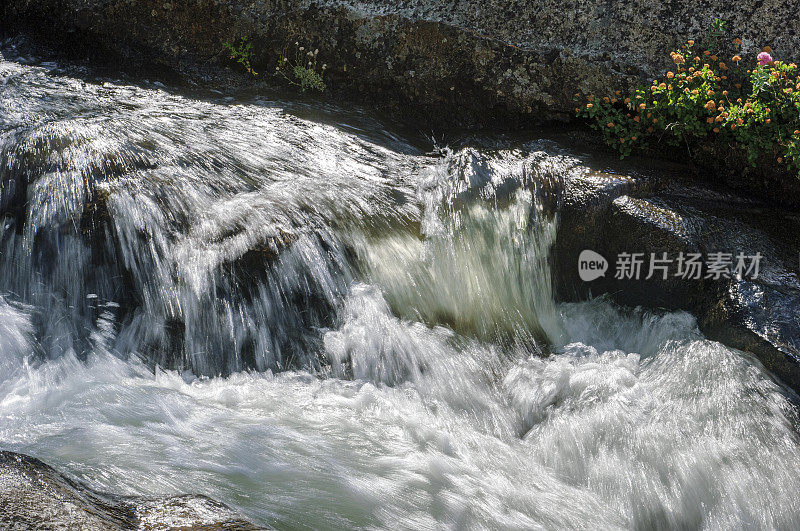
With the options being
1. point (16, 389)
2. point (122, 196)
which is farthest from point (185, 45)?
point (16, 389)

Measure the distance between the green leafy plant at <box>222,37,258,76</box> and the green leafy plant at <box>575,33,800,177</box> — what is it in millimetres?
2777

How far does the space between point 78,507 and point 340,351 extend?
1903 mm

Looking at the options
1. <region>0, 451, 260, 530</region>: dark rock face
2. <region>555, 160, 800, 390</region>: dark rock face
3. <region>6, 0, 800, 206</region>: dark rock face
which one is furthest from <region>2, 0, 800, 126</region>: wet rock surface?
<region>0, 451, 260, 530</region>: dark rock face

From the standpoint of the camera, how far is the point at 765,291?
359 cm

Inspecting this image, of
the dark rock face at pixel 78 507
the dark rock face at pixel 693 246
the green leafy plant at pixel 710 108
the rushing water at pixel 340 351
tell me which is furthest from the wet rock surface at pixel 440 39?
the dark rock face at pixel 78 507

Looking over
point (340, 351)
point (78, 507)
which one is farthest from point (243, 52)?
point (78, 507)

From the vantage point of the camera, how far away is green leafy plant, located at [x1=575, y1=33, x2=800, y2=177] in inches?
A: 169

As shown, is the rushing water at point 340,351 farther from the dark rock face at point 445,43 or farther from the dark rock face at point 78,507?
the dark rock face at point 445,43

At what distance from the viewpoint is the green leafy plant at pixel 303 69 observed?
554cm

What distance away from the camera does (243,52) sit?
567 centimetres

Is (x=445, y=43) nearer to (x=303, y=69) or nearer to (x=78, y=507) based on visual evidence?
(x=303, y=69)

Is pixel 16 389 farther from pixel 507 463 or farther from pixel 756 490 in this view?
pixel 756 490

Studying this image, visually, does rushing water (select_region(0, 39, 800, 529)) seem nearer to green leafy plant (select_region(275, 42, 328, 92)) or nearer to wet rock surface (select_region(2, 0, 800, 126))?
wet rock surface (select_region(2, 0, 800, 126))

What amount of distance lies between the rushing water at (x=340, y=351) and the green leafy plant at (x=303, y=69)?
2.85 feet
